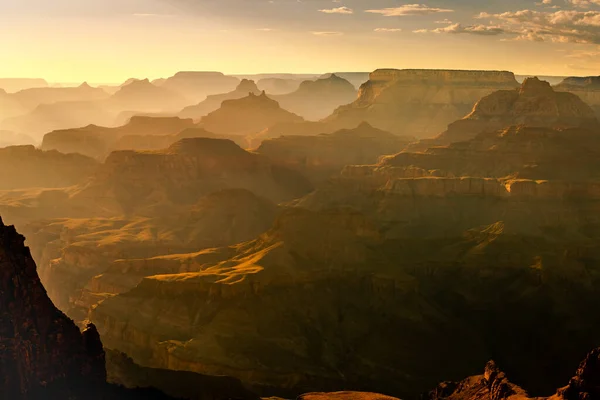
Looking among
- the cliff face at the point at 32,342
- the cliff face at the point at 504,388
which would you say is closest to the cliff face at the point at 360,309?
the cliff face at the point at 504,388

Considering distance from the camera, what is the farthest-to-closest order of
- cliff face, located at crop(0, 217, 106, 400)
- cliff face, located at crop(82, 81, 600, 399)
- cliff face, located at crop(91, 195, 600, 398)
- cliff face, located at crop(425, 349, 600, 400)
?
cliff face, located at crop(82, 81, 600, 399)
cliff face, located at crop(91, 195, 600, 398)
cliff face, located at crop(0, 217, 106, 400)
cliff face, located at crop(425, 349, 600, 400)

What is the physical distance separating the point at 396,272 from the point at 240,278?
96.7 feet

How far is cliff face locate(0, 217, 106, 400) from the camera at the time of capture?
78562mm

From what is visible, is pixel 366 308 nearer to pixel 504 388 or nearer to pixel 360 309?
pixel 360 309

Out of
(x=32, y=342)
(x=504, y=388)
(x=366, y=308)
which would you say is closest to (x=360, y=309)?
(x=366, y=308)

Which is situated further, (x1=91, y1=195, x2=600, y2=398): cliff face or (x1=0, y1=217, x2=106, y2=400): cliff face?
(x1=91, y1=195, x2=600, y2=398): cliff face

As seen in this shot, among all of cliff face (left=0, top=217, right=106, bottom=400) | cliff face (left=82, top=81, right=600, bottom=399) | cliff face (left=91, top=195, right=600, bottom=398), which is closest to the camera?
cliff face (left=0, top=217, right=106, bottom=400)

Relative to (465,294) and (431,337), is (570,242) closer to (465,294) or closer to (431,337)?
(465,294)

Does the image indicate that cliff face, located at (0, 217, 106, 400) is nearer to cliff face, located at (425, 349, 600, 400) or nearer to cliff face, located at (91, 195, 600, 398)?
cliff face, located at (91, 195, 600, 398)

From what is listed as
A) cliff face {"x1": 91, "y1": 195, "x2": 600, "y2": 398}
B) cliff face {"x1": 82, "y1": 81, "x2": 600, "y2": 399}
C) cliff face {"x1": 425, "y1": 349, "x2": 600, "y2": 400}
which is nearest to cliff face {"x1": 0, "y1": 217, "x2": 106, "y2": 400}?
cliff face {"x1": 82, "y1": 81, "x2": 600, "y2": 399}

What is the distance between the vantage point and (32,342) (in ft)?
265

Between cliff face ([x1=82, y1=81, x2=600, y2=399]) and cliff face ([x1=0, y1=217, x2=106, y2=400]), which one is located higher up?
cliff face ([x1=0, y1=217, x2=106, y2=400])

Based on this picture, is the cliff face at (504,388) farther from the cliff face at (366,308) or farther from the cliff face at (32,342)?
the cliff face at (32,342)

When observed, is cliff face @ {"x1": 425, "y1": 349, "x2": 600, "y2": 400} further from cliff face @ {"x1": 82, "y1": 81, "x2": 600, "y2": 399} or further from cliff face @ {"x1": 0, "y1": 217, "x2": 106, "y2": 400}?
cliff face @ {"x1": 0, "y1": 217, "x2": 106, "y2": 400}
